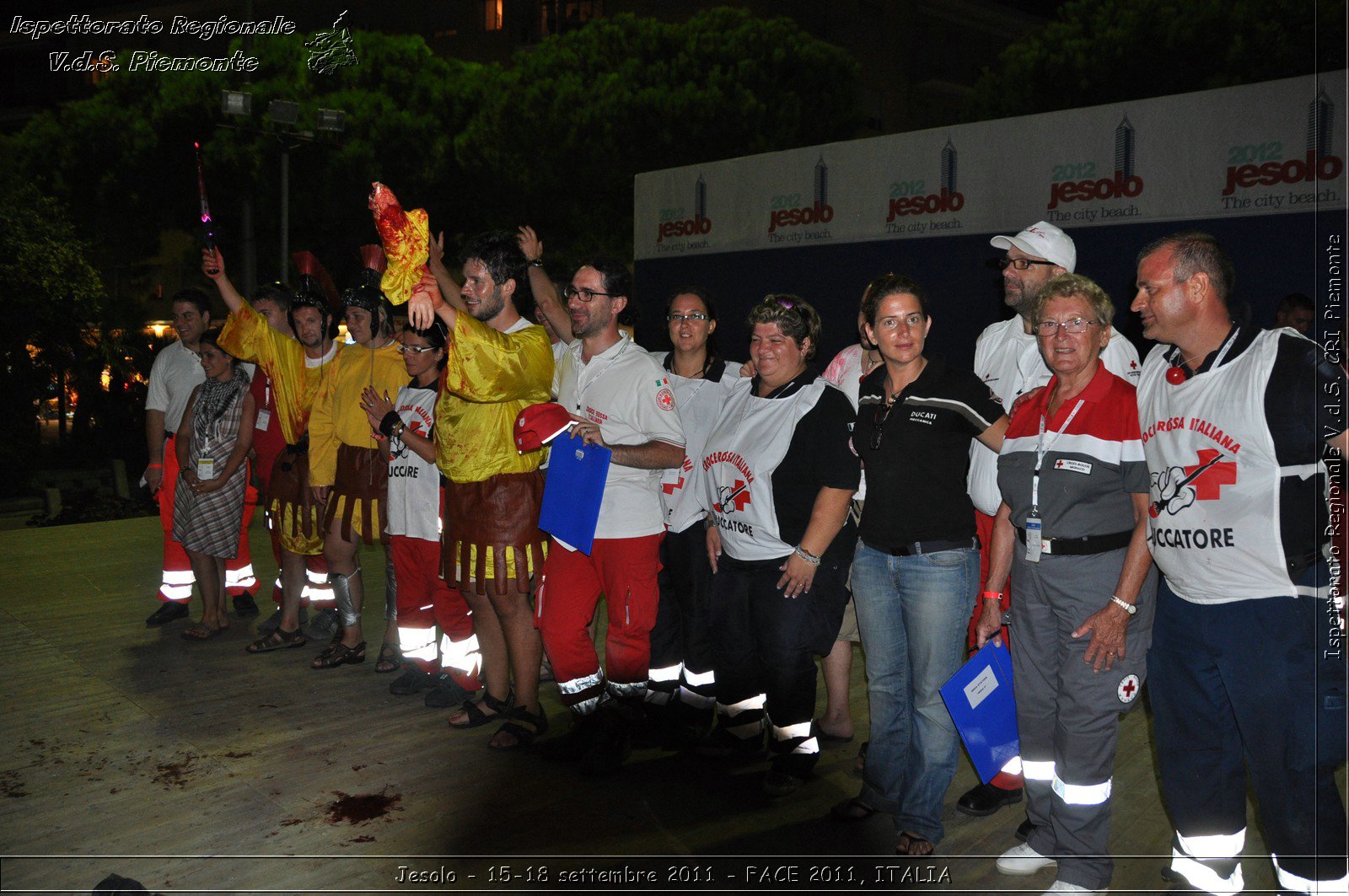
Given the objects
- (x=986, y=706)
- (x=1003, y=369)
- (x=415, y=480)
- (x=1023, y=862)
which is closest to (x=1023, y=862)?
(x=1023, y=862)

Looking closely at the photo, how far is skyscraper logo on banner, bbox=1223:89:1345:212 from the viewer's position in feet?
18.5

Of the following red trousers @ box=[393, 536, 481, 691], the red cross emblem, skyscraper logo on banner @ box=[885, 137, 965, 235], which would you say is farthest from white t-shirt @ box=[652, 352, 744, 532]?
skyscraper logo on banner @ box=[885, 137, 965, 235]

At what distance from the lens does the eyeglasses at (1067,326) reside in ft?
10.3

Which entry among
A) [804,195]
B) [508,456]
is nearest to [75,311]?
[804,195]

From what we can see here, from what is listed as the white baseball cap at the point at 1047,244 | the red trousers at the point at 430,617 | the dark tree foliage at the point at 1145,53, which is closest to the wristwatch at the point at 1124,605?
the white baseball cap at the point at 1047,244

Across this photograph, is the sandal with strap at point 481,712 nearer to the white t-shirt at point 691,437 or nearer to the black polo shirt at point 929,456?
the white t-shirt at point 691,437

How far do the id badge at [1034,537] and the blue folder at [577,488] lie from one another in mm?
1678

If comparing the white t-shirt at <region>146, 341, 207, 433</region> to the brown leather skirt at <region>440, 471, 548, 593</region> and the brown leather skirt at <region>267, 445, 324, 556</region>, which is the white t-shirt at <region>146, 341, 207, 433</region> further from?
the brown leather skirt at <region>440, 471, 548, 593</region>

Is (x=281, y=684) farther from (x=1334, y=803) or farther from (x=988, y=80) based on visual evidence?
(x=988, y=80)

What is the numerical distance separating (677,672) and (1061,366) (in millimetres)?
2432

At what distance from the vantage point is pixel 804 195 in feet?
28.5

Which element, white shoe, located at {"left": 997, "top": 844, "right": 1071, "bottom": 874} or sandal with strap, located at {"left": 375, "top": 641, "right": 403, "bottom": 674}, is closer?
white shoe, located at {"left": 997, "top": 844, "right": 1071, "bottom": 874}

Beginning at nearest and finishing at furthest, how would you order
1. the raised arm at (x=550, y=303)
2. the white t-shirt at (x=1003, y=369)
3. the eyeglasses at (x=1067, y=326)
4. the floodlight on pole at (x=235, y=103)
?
the eyeglasses at (x=1067, y=326) → the white t-shirt at (x=1003, y=369) → the raised arm at (x=550, y=303) → the floodlight on pole at (x=235, y=103)

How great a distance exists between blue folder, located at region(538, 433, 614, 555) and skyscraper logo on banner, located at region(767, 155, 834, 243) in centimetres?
506
